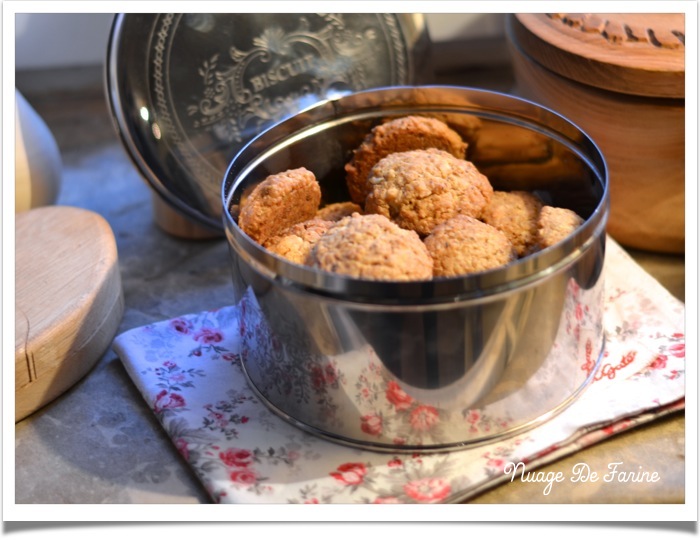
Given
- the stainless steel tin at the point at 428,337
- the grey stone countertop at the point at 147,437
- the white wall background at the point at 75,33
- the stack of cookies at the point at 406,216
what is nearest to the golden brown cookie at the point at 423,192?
the stack of cookies at the point at 406,216

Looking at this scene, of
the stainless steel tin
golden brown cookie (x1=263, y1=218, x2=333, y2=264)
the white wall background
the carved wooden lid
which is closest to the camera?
the stainless steel tin

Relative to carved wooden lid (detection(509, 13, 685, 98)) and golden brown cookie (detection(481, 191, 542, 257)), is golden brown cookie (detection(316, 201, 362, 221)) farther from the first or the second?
carved wooden lid (detection(509, 13, 685, 98))

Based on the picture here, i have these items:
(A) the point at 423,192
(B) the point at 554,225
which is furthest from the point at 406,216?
(B) the point at 554,225

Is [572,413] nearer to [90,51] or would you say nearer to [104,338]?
[104,338]

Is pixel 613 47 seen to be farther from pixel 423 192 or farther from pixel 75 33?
pixel 75 33

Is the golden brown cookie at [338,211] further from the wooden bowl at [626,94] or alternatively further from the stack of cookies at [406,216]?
the wooden bowl at [626,94]

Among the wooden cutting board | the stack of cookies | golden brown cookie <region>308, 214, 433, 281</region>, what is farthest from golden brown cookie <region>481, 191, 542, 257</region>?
the wooden cutting board
